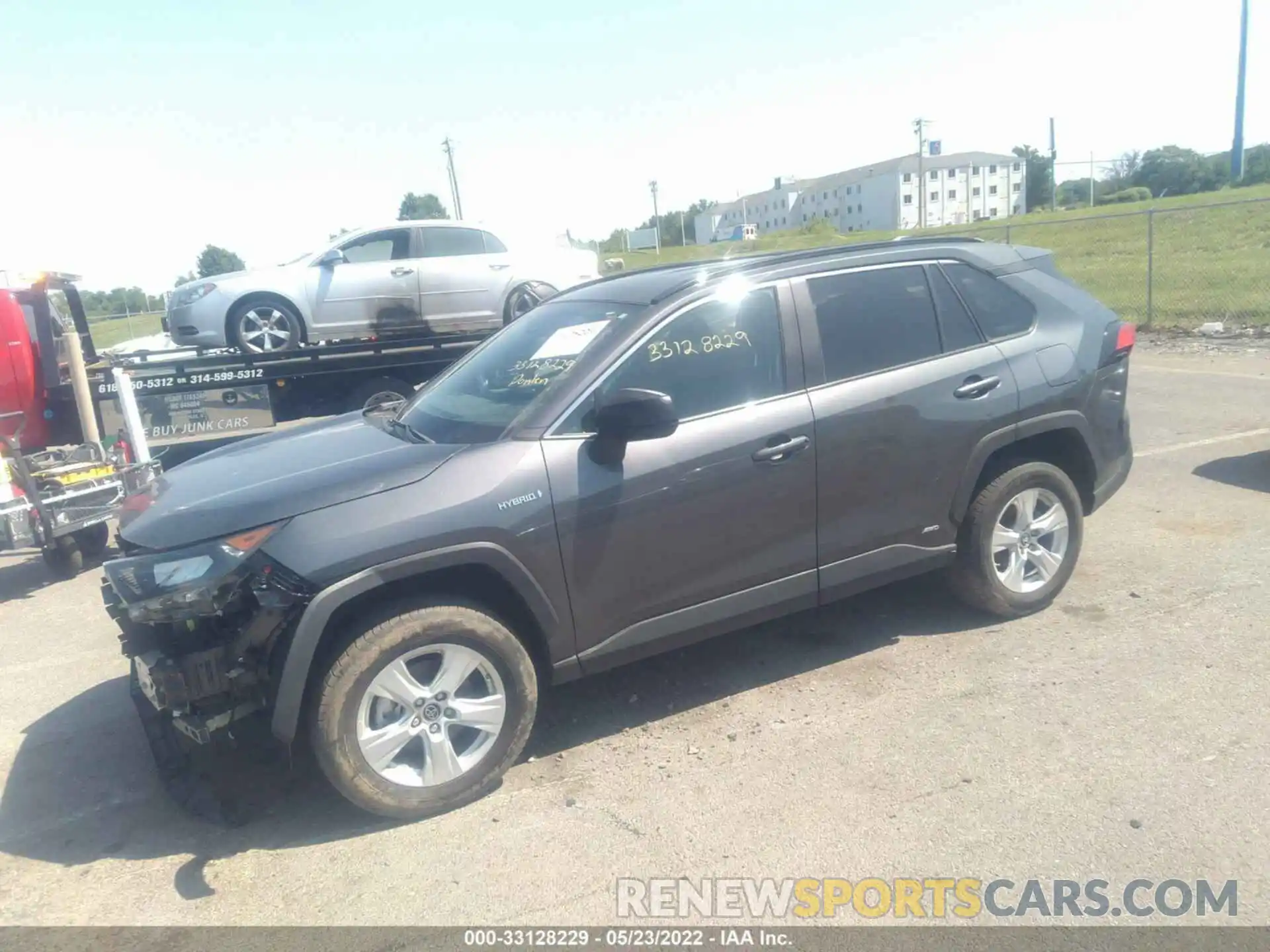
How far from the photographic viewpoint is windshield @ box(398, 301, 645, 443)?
4.00 meters

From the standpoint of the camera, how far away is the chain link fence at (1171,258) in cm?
1569

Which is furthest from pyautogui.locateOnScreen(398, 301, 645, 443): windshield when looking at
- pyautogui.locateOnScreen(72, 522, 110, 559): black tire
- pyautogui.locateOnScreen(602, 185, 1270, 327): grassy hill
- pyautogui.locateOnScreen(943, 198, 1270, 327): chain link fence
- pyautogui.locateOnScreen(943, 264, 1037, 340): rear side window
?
pyautogui.locateOnScreen(943, 198, 1270, 327): chain link fence

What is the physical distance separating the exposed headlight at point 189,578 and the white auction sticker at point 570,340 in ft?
4.68

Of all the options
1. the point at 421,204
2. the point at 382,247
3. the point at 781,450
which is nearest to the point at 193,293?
the point at 382,247

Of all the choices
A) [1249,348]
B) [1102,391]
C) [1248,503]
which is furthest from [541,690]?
[1249,348]

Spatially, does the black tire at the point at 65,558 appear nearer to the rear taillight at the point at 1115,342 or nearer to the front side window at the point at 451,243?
the front side window at the point at 451,243

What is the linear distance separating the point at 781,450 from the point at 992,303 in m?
1.59

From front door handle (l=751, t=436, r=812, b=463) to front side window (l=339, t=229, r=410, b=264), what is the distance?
8152 millimetres

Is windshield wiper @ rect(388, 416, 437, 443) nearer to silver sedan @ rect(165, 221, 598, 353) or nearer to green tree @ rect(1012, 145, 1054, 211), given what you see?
silver sedan @ rect(165, 221, 598, 353)

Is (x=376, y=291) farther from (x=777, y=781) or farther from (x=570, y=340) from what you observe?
(x=777, y=781)

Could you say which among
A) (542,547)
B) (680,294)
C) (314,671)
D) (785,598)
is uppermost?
(680,294)

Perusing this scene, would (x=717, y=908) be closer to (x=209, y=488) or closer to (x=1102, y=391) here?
(x=209, y=488)

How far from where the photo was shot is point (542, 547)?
12.0ft

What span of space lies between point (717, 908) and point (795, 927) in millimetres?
245
